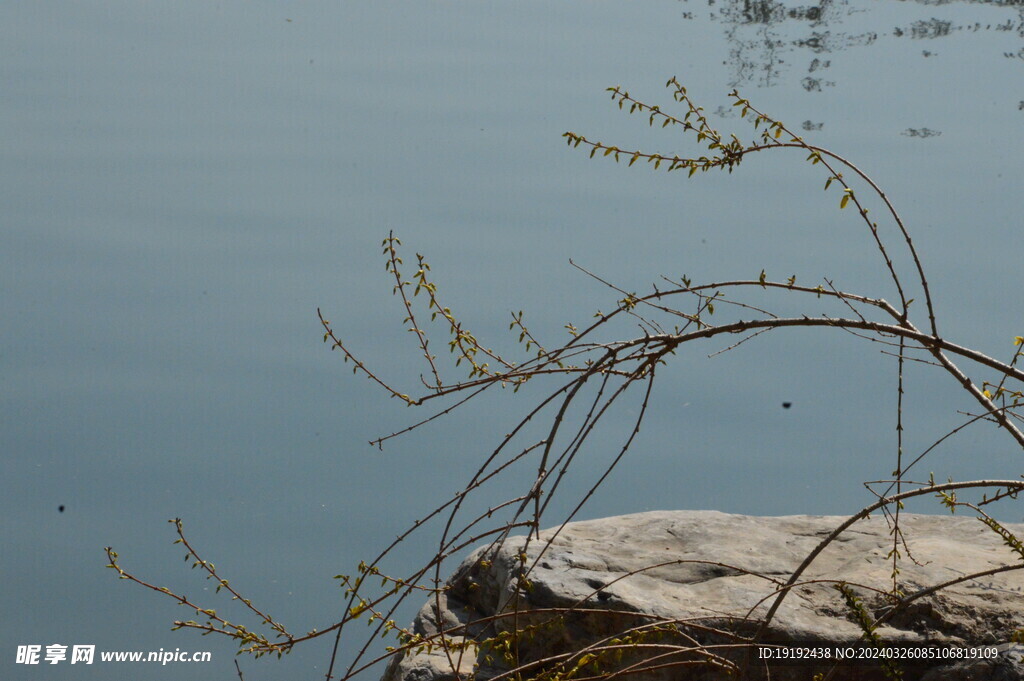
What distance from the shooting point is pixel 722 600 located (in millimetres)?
2031

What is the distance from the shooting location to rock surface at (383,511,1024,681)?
1946mm

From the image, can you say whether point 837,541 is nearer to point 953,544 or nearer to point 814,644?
point 953,544

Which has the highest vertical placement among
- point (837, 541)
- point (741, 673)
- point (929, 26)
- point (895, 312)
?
point (929, 26)

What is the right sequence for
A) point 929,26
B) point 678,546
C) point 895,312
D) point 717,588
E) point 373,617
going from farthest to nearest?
point 929,26 < point 678,546 < point 717,588 < point 895,312 < point 373,617

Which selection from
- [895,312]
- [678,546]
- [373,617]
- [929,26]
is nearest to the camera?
[373,617]

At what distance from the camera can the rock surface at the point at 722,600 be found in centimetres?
195

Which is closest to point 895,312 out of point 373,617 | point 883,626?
point 883,626

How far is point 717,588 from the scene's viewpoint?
2.08 m

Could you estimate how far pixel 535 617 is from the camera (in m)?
2.03

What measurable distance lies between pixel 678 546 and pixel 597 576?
278 mm

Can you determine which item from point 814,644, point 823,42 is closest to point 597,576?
point 814,644

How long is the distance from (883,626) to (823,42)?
3.02m

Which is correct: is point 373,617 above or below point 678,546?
below

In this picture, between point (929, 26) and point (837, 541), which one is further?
point (929, 26)
